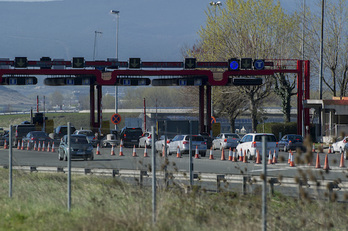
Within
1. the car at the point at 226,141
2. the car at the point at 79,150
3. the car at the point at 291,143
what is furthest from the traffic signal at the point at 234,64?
the car at the point at 79,150

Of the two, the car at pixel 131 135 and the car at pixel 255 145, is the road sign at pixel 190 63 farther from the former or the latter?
the car at pixel 255 145

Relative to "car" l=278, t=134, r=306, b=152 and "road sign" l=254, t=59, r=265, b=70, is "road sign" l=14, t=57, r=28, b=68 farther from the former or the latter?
"car" l=278, t=134, r=306, b=152

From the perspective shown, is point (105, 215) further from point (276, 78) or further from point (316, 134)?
point (276, 78)

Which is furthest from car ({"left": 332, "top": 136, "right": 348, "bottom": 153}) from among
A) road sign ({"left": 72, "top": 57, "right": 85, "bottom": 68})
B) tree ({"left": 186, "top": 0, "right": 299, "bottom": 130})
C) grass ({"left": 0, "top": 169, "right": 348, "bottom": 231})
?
grass ({"left": 0, "top": 169, "right": 348, "bottom": 231})

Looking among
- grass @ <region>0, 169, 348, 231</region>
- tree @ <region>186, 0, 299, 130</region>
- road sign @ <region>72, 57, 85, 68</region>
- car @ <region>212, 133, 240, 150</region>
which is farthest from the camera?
tree @ <region>186, 0, 299, 130</region>

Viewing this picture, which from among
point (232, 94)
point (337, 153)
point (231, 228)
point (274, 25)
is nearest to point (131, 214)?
point (231, 228)

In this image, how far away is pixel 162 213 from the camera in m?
12.0

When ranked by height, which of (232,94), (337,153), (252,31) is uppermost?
(252,31)

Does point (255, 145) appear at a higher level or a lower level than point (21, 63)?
lower

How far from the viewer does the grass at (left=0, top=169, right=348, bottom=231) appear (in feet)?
36.3

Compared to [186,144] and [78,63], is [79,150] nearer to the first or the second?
[186,144]

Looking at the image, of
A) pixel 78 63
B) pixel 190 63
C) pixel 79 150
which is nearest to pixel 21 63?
pixel 78 63

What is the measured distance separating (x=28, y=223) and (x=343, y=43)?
174 feet

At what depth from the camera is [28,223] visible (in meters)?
12.7
